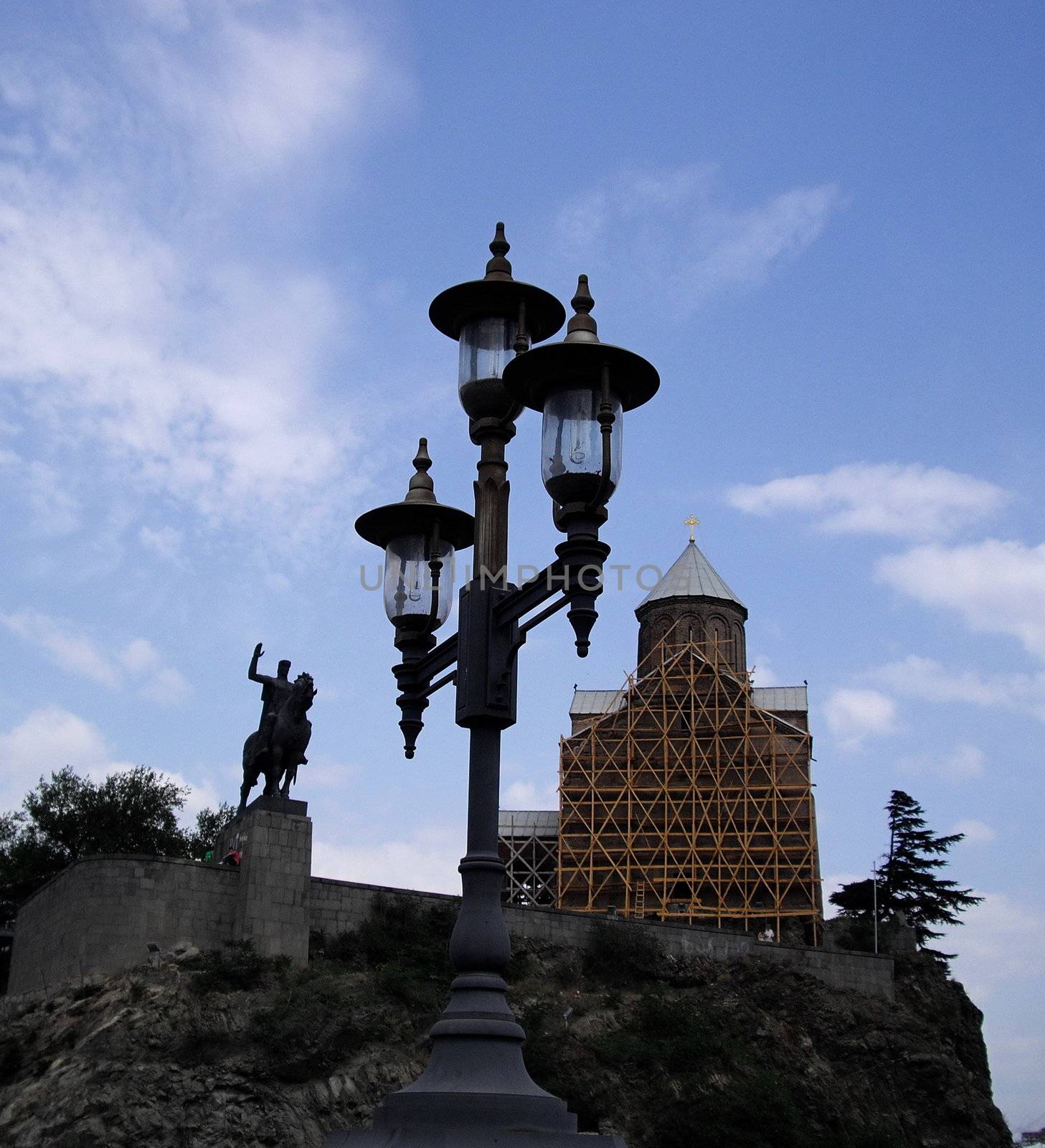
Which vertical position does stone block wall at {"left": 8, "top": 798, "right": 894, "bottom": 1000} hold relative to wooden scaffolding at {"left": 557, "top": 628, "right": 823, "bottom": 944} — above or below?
below

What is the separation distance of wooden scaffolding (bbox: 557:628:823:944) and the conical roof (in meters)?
3.25

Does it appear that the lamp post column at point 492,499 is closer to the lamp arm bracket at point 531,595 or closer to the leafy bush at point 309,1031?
the lamp arm bracket at point 531,595

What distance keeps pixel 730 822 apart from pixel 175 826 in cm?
1710

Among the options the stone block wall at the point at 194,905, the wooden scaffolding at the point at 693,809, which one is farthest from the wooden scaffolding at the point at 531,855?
the stone block wall at the point at 194,905

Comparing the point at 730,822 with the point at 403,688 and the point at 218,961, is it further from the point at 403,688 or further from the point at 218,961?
the point at 403,688

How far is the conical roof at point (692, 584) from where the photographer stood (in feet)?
161

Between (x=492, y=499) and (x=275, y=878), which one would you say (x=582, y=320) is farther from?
(x=275, y=878)

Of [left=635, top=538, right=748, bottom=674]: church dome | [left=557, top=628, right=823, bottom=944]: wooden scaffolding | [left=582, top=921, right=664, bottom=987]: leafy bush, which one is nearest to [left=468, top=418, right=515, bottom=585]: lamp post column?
[left=582, top=921, right=664, bottom=987]: leafy bush

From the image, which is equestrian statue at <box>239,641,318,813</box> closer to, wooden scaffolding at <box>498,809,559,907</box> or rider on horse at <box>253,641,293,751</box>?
rider on horse at <box>253,641,293,751</box>

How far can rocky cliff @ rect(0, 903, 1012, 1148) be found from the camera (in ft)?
62.4

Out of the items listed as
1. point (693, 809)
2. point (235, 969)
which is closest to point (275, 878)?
point (235, 969)

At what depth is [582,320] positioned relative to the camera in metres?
6.37

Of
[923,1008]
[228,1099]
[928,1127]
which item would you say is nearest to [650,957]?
[928,1127]

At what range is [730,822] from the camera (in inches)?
1665
